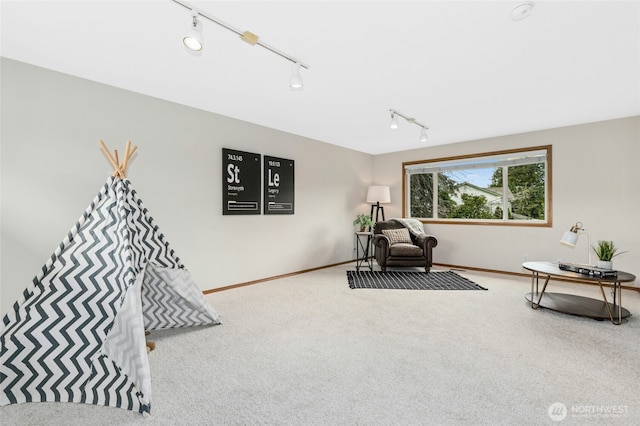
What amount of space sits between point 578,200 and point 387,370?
4.20 m

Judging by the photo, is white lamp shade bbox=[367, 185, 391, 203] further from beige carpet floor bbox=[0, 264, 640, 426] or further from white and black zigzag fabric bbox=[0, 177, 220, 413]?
white and black zigzag fabric bbox=[0, 177, 220, 413]

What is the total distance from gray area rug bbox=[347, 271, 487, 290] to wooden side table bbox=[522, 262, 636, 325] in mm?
815

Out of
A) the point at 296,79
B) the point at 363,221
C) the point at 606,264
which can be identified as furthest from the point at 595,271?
the point at 363,221

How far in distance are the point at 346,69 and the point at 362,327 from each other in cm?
231

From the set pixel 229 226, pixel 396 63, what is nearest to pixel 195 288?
pixel 229 226

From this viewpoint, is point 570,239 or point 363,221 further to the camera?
point 363,221

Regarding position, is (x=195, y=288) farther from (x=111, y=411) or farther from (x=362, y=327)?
(x=362, y=327)

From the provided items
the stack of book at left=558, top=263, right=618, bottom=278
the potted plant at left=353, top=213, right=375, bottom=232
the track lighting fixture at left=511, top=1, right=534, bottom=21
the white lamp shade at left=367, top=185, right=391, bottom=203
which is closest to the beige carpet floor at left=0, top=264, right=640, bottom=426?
the stack of book at left=558, top=263, right=618, bottom=278

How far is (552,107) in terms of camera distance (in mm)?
3594

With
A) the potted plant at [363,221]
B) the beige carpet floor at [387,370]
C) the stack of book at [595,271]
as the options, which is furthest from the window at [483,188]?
the beige carpet floor at [387,370]

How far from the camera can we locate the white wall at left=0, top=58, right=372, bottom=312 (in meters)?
2.54

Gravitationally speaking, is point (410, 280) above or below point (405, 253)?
below

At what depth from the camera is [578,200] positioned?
4.30 metres

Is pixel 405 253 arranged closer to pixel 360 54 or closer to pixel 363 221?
pixel 363 221
